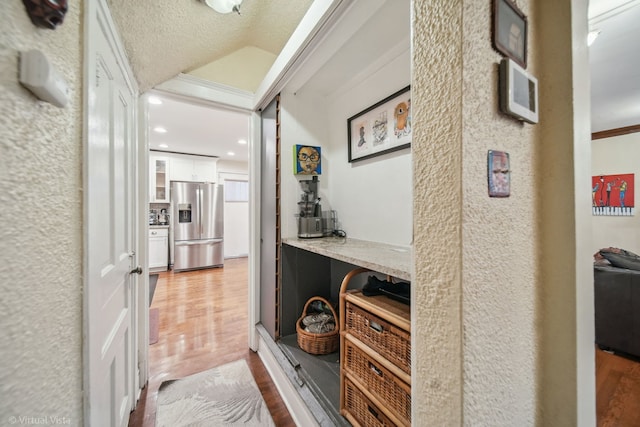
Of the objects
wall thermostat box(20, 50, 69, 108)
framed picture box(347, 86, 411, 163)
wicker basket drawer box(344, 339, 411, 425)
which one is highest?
framed picture box(347, 86, 411, 163)

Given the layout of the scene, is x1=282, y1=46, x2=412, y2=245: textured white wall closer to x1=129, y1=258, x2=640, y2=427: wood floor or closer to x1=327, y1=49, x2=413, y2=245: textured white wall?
x1=327, y1=49, x2=413, y2=245: textured white wall

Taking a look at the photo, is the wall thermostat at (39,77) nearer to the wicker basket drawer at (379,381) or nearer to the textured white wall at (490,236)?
the textured white wall at (490,236)

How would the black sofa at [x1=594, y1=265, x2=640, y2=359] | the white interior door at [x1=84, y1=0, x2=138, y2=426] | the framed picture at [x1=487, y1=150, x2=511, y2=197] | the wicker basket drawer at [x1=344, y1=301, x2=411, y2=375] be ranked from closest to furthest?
the framed picture at [x1=487, y1=150, x2=511, y2=197]
the white interior door at [x1=84, y1=0, x2=138, y2=426]
the wicker basket drawer at [x1=344, y1=301, x2=411, y2=375]
the black sofa at [x1=594, y1=265, x2=640, y2=359]

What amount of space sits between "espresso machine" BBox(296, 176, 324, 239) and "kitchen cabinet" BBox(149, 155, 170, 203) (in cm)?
394

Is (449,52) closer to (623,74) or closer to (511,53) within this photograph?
(511,53)

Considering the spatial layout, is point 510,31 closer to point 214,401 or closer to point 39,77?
point 39,77

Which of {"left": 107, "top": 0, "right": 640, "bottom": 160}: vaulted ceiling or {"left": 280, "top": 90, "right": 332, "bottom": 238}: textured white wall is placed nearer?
{"left": 107, "top": 0, "right": 640, "bottom": 160}: vaulted ceiling

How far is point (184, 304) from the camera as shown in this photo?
2973 millimetres

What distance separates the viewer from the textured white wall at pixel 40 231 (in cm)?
37

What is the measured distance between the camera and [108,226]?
927 mm

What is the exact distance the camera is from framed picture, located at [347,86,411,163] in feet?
4.41

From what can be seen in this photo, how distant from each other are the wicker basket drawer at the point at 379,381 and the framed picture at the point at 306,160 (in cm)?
123

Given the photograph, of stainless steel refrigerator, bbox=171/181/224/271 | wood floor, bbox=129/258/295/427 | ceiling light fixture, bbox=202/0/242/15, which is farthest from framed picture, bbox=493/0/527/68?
stainless steel refrigerator, bbox=171/181/224/271

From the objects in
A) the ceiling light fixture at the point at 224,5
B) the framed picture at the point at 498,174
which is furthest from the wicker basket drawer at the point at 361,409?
the ceiling light fixture at the point at 224,5
